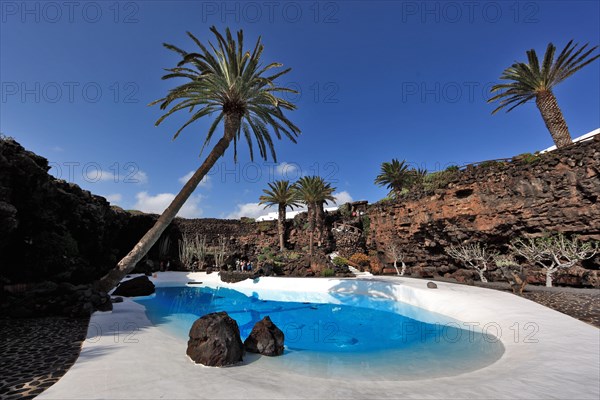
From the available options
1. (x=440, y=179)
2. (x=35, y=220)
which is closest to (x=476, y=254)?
(x=440, y=179)

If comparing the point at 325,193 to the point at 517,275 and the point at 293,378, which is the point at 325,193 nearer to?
the point at 517,275

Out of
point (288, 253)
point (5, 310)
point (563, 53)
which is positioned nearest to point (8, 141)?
point (5, 310)

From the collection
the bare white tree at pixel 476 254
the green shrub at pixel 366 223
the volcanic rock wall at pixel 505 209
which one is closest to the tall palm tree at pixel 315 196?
the green shrub at pixel 366 223

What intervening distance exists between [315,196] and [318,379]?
23.6 meters

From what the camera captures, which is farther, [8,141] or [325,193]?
[325,193]

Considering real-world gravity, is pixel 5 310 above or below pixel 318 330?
above

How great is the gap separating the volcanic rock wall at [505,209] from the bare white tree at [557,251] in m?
0.51

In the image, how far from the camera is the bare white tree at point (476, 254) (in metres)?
14.7

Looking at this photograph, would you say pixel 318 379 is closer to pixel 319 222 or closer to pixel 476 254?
pixel 476 254

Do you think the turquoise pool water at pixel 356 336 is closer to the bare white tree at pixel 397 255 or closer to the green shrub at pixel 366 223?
the bare white tree at pixel 397 255

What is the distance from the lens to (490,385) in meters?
4.07

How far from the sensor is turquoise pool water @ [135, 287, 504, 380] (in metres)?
6.02

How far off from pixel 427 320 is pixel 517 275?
192 inches

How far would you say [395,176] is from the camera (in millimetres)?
28344
